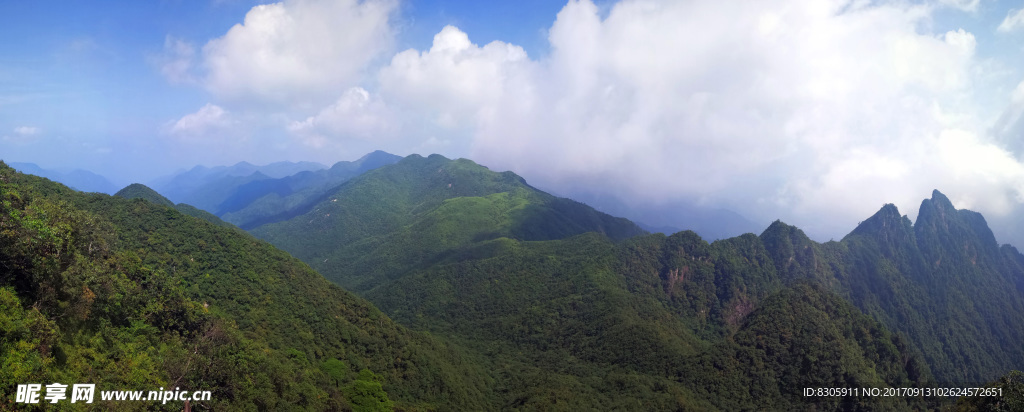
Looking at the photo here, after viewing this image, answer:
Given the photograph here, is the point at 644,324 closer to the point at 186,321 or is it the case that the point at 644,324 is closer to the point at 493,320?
the point at 493,320

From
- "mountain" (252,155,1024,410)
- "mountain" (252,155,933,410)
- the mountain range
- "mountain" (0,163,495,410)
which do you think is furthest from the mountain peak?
"mountain" (0,163,495,410)

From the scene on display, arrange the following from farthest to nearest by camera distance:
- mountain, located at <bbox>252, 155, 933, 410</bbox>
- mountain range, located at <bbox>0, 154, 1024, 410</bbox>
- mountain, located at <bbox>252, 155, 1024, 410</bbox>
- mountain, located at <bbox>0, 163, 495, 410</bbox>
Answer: mountain, located at <bbox>252, 155, 1024, 410</bbox>
mountain, located at <bbox>252, 155, 933, 410</bbox>
mountain range, located at <bbox>0, 154, 1024, 410</bbox>
mountain, located at <bbox>0, 163, 495, 410</bbox>

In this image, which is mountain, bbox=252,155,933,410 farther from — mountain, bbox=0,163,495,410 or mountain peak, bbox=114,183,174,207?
mountain peak, bbox=114,183,174,207

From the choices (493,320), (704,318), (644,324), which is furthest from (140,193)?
(704,318)

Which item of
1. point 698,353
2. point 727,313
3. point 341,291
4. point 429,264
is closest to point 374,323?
point 341,291

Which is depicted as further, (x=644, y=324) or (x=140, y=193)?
(x=140, y=193)

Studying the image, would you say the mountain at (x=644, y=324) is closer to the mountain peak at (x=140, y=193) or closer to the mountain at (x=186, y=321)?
the mountain at (x=186, y=321)

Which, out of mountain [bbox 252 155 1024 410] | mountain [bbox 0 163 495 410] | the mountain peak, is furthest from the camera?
the mountain peak

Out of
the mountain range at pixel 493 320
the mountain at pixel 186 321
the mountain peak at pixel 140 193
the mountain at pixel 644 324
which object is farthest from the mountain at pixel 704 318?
the mountain peak at pixel 140 193

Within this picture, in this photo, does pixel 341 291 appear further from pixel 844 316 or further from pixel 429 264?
pixel 844 316
